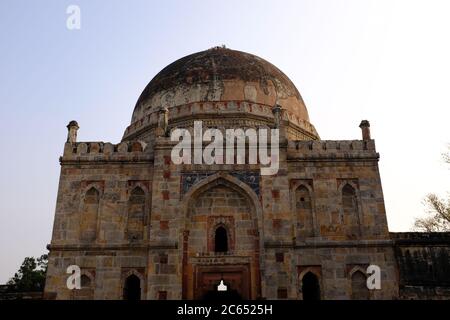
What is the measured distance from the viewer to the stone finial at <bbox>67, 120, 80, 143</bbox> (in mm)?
12789

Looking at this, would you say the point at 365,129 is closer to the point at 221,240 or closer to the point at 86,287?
the point at 221,240

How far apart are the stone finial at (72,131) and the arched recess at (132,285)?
13.0 feet

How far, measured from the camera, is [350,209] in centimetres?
1196

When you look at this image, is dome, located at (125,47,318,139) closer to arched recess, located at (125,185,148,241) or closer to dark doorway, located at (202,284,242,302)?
→ arched recess, located at (125,185,148,241)

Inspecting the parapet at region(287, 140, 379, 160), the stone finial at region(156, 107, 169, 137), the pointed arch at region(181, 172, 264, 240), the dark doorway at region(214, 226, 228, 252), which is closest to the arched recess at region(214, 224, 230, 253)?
the dark doorway at region(214, 226, 228, 252)

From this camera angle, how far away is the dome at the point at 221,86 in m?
15.4

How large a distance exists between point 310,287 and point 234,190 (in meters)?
2.98

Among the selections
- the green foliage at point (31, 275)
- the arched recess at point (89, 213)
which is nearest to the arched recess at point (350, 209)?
the arched recess at point (89, 213)

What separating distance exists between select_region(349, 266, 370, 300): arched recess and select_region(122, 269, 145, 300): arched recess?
4.88m

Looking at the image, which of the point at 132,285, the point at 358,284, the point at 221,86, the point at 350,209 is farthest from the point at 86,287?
the point at 221,86

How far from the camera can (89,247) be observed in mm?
11430

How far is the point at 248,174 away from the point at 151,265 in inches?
127
